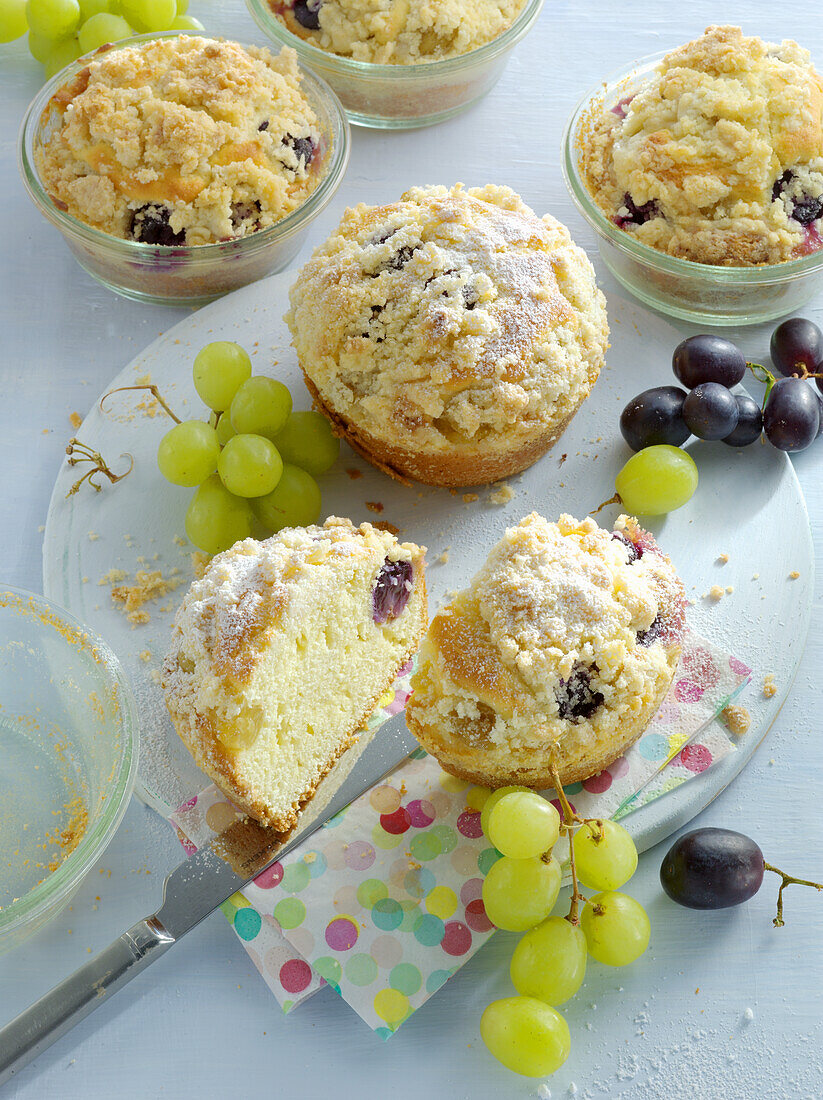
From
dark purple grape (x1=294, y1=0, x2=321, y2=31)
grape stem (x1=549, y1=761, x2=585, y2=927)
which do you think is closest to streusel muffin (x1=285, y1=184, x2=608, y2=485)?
grape stem (x1=549, y1=761, x2=585, y2=927)

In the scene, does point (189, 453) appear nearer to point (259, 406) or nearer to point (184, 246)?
point (259, 406)

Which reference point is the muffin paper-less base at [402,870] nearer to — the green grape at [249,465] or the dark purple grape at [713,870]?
the dark purple grape at [713,870]

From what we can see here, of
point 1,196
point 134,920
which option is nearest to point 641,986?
point 134,920

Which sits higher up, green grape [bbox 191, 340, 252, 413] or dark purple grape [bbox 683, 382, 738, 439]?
green grape [bbox 191, 340, 252, 413]

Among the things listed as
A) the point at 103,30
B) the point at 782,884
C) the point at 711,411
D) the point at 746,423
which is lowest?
the point at 782,884

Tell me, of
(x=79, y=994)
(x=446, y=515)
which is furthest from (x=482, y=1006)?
(x=446, y=515)

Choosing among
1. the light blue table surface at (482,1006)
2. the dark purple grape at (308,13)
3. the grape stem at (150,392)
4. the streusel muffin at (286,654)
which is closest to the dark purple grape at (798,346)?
the light blue table surface at (482,1006)

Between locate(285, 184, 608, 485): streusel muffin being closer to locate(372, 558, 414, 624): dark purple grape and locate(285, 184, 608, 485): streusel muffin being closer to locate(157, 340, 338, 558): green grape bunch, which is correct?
locate(157, 340, 338, 558): green grape bunch

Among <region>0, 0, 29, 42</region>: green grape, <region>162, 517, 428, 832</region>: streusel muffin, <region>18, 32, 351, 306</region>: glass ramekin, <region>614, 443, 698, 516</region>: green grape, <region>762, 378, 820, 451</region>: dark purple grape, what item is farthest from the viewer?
<region>0, 0, 29, 42</region>: green grape

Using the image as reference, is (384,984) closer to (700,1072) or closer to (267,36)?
(700,1072)
